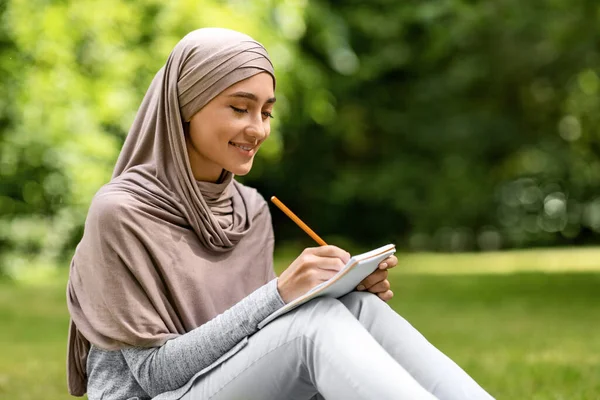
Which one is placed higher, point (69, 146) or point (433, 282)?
point (69, 146)

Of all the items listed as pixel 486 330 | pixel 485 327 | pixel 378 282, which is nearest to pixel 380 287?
pixel 378 282

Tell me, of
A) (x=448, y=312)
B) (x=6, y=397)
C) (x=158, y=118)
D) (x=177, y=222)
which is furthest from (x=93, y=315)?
(x=448, y=312)

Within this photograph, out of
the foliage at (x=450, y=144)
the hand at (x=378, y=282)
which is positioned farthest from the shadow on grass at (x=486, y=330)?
the foliage at (x=450, y=144)

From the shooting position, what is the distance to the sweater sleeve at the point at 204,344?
2357 mm

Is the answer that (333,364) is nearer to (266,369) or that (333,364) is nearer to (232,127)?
(266,369)

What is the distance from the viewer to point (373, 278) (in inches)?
102

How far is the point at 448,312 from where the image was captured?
8.88 m

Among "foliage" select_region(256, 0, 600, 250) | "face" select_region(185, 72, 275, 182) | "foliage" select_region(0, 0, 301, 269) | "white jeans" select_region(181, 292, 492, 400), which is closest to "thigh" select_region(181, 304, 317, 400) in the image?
"white jeans" select_region(181, 292, 492, 400)

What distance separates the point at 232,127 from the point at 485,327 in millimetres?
5571

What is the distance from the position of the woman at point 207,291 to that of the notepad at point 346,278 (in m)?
0.03

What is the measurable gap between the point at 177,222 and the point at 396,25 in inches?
457

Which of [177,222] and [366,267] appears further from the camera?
[177,222]

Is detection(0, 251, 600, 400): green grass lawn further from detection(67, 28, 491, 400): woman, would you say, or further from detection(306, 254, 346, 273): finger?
detection(306, 254, 346, 273): finger

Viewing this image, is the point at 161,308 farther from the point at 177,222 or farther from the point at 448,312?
the point at 448,312
